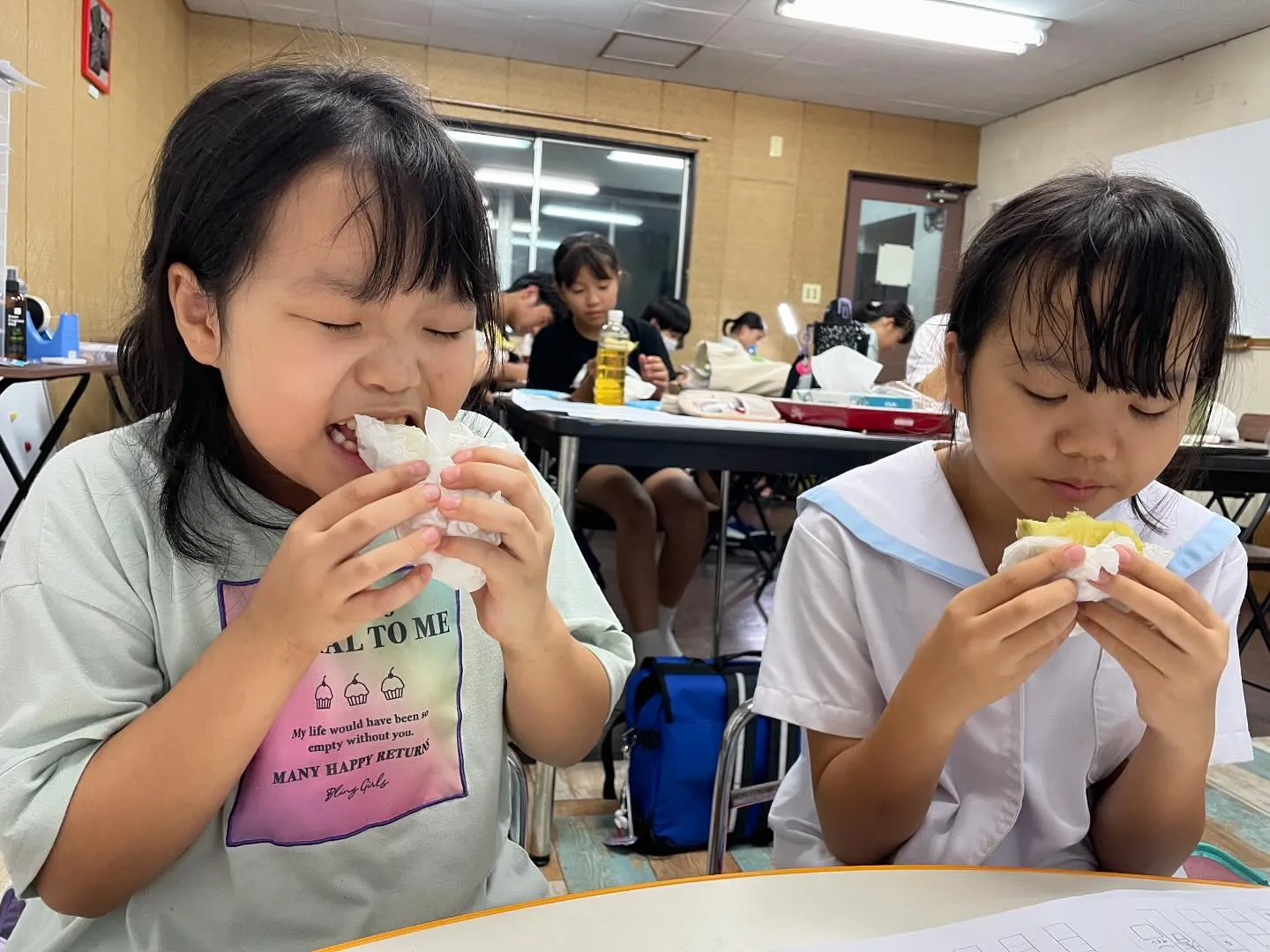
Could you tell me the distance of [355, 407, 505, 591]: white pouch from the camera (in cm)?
63

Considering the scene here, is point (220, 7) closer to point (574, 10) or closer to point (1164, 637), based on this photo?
point (574, 10)

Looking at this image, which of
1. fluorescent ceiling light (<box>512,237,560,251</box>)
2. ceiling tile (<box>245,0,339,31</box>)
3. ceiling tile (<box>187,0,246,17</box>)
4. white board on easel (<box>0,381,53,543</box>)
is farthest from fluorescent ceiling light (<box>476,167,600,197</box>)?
white board on easel (<box>0,381,53,543</box>)

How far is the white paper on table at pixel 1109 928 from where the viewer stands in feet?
1.62

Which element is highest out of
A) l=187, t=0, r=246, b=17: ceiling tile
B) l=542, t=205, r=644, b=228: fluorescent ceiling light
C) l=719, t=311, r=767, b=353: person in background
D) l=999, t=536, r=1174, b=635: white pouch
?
l=187, t=0, r=246, b=17: ceiling tile

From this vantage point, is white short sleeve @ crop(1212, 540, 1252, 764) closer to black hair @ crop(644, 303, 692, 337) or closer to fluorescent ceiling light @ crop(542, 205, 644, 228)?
black hair @ crop(644, 303, 692, 337)

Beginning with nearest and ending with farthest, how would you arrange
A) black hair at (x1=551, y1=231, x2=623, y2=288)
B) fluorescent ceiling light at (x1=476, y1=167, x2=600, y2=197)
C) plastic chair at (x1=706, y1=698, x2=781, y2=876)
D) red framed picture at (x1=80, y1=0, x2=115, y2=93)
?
1. plastic chair at (x1=706, y1=698, x2=781, y2=876)
2. black hair at (x1=551, y1=231, x2=623, y2=288)
3. red framed picture at (x1=80, y1=0, x2=115, y2=93)
4. fluorescent ceiling light at (x1=476, y1=167, x2=600, y2=197)

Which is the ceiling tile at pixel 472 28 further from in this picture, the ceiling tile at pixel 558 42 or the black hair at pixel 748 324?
the black hair at pixel 748 324

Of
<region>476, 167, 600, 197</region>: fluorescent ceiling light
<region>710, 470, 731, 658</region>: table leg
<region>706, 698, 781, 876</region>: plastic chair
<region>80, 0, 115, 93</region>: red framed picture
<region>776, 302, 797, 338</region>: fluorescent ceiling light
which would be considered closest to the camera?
<region>706, 698, 781, 876</region>: plastic chair

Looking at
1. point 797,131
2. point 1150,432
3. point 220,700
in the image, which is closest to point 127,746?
point 220,700

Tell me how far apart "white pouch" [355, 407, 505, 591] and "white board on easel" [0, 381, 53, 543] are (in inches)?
118

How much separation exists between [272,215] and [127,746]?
0.40 meters

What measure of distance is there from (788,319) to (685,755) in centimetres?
545

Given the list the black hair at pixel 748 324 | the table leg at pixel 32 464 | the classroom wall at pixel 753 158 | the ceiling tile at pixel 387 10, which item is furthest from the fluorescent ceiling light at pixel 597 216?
the table leg at pixel 32 464

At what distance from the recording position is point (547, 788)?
1742 mm
